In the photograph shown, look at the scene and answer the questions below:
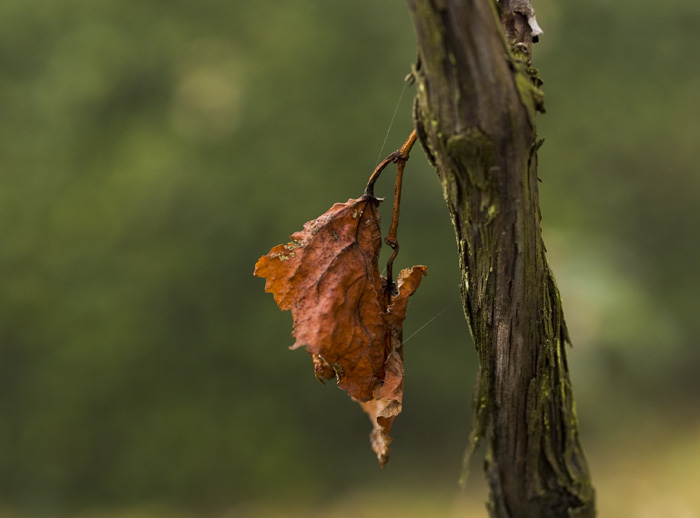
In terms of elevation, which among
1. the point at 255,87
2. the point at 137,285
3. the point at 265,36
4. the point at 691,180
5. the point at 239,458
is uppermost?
the point at 265,36

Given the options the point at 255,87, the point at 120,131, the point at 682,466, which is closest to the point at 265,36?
the point at 255,87

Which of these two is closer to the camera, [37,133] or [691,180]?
[37,133]

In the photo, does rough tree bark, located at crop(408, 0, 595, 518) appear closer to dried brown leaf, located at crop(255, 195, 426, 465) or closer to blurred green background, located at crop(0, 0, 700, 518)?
dried brown leaf, located at crop(255, 195, 426, 465)

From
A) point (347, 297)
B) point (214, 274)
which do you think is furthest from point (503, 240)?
point (214, 274)

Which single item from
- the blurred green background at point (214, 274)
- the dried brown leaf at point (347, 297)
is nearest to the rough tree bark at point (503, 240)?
the dried brown leaf at point (347, 297)

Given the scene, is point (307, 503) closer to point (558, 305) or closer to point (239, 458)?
point (239, 458)

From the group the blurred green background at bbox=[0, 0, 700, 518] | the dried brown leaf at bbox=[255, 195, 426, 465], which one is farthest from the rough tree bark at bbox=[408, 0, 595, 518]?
the blurred green background at bbox=[0, 0, 700, 518]

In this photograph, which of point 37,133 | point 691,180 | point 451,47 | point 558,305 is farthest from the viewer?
point 691,180

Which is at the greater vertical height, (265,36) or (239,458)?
(265,36)

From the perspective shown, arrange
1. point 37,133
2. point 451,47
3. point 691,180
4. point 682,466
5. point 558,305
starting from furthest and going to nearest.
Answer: point 691,180, point 682,466, point 37,133, point 558,305, point 451,47
